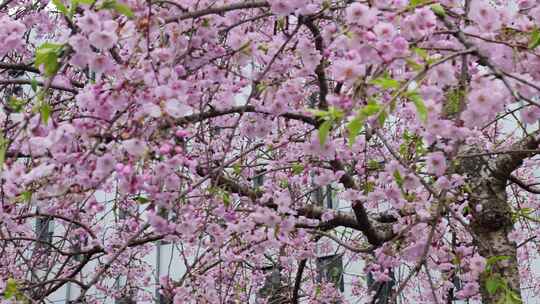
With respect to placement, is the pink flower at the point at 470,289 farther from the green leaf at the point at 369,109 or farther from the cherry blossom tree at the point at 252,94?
the green leaf at the point at 369,109

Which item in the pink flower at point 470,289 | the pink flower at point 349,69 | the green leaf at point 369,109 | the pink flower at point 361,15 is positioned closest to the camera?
the green leaf at point 369,109

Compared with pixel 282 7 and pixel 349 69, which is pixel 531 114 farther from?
pixel 282 7

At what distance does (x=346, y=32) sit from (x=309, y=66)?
70cm

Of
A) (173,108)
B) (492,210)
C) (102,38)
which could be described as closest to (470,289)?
(492,210)

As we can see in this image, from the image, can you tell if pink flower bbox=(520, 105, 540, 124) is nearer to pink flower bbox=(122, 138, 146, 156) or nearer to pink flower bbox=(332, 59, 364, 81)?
pink flower bbox=(332, 59, 364, 81)

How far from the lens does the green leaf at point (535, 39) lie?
84.9 inches

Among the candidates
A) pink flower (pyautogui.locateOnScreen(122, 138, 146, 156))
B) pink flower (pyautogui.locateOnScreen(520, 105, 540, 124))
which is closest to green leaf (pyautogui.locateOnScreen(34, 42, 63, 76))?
pink flower (pyautogui.locateOnScreen(122, 138, 146, 156))

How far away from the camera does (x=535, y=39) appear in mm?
2180

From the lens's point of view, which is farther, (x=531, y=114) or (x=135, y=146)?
(x=531, y=114)

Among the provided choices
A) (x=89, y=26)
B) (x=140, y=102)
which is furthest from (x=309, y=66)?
(x=89, y=26)

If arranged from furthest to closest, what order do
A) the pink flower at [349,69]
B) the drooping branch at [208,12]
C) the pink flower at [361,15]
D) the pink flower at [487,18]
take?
1. the drooping branch at [208,12]
2. the pink flower at [487,18]
3. the pink flower at [361,15]
4. the pink flower at [349,69]

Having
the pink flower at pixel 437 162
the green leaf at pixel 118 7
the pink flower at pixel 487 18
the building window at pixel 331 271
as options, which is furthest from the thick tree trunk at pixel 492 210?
the green leaf at pixel 118 7

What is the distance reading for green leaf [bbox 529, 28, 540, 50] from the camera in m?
2.16

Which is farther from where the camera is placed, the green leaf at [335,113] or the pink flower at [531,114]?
the pink flower at [531,114]
